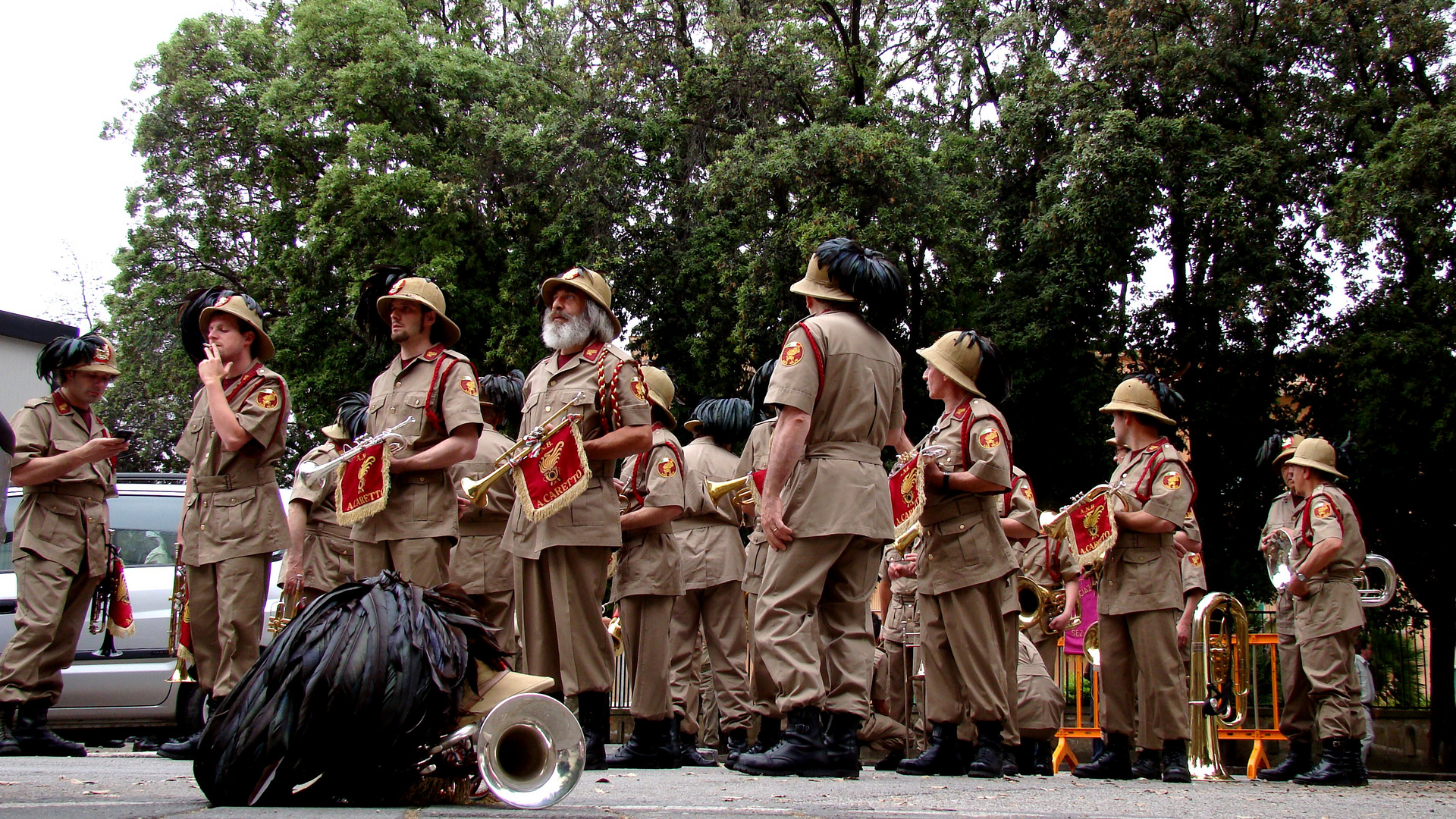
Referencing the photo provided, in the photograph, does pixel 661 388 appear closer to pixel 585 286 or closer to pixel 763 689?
pixel 585 286

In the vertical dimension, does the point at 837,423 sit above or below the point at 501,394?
below

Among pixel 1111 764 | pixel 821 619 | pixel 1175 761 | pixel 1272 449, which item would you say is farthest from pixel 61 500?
pixel 1272 449

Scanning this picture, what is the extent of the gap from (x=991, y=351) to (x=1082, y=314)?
13.3 meters

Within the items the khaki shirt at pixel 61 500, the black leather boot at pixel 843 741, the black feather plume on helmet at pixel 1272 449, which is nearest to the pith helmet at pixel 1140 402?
the black leather boot at pixel 843 741

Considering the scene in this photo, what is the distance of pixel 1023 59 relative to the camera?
72.7 feet

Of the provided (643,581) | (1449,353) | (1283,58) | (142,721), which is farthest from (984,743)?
(1283,58)

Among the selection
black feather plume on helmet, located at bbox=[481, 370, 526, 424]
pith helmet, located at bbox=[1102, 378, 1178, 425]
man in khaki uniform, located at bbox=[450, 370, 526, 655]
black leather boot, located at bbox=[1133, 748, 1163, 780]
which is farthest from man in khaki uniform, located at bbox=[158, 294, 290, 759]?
black leather boot, located at bbox=[1133, 748, 1163, 780]

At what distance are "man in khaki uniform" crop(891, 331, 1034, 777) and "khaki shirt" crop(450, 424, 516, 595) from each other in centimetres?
251

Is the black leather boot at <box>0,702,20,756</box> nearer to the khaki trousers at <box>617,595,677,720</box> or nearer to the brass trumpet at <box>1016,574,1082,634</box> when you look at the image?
the khaki trousers at <box>617,595,677,720</box>

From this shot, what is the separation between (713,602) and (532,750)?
15.1 feet

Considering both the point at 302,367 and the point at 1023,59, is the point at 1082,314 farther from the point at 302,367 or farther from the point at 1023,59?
the point at 302,367

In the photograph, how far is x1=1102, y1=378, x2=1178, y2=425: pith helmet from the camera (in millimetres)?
7500

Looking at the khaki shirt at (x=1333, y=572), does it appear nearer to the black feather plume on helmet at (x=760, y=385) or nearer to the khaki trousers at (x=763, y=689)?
the black feather plume on helmet at (x=760, y=385)

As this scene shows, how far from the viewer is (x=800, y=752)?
5.22 m
